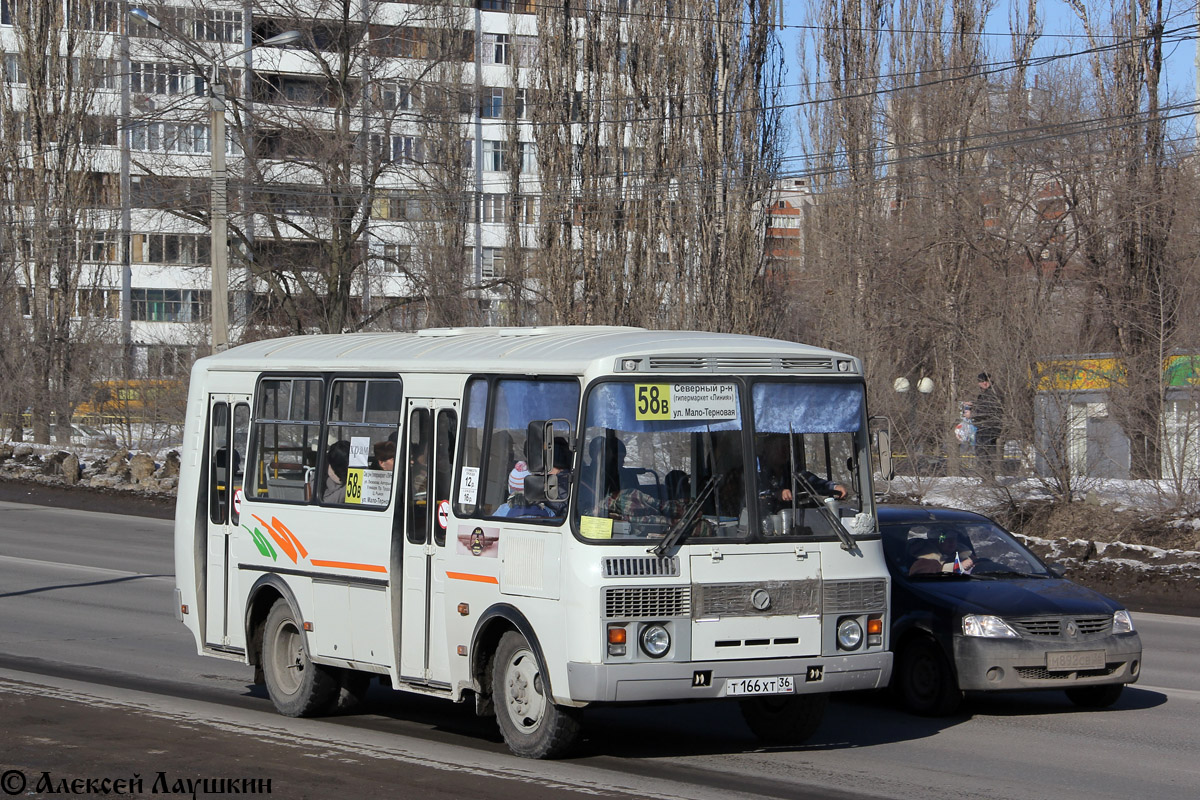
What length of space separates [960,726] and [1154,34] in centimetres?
2617

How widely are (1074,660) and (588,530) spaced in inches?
150

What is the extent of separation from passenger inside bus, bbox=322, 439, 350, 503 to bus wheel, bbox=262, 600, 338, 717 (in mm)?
966

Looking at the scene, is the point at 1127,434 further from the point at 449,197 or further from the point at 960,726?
the point at 449,197

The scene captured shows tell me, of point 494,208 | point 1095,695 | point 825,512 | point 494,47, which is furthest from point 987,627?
point 494,47

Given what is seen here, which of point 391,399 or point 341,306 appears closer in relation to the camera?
point 391,399

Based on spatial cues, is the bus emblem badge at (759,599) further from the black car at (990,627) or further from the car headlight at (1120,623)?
the car headlight at (1120,623)

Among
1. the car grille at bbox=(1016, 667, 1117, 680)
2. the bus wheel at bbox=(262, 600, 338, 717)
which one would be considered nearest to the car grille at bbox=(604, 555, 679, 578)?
the car grille at bbox=(1016, 667, 1117, 680)

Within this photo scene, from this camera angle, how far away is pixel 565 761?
8.73 m

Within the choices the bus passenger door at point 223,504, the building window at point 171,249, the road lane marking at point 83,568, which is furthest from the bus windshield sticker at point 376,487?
the building window at point 171,249

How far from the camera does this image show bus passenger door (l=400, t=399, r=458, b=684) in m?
9.41

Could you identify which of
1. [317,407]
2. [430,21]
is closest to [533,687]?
→ [317,407]

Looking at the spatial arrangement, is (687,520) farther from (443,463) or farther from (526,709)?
(443,463)

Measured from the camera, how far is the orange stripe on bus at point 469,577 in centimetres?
894

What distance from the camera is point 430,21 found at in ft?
150
